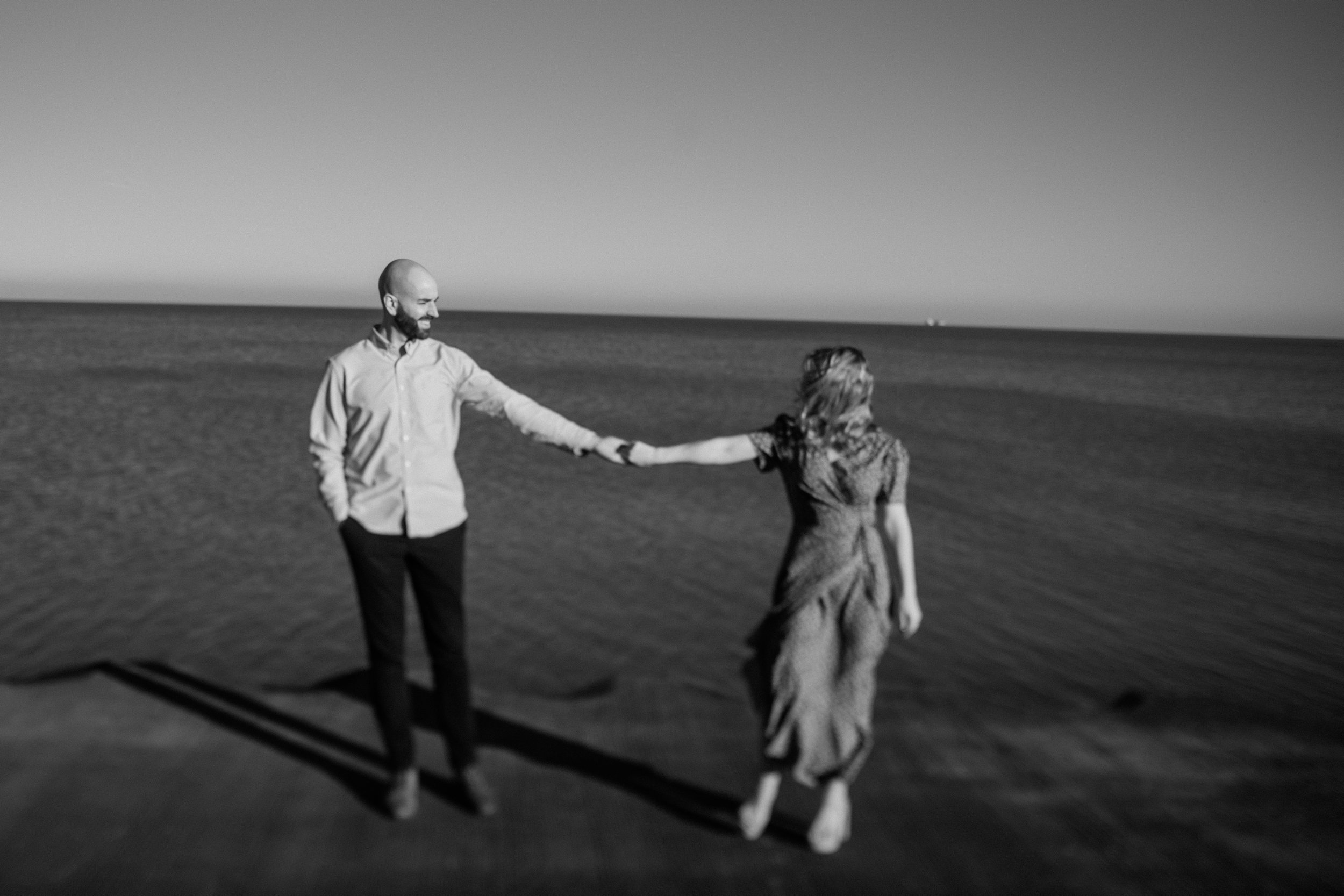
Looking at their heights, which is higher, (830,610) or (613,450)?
(613,450)

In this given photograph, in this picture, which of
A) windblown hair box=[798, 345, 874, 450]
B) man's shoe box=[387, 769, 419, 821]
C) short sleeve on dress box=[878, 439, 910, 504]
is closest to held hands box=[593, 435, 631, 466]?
windblown hair box=[798, 345, 874, 450]

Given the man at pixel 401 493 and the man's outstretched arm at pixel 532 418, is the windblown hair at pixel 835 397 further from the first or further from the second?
the man at pixel 401 493

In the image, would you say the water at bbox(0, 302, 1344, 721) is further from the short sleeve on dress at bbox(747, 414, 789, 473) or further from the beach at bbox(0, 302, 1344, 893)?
the short sleeve on dress at bbox(747, 414, 789, 473)

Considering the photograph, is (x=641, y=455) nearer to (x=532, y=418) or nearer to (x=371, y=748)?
(x=532, y=418)

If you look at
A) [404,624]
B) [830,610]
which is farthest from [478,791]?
[830,610]

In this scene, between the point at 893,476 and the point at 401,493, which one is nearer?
the point at 893,476

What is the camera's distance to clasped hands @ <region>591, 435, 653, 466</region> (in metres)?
3.90

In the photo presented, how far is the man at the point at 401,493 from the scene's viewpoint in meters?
3.61

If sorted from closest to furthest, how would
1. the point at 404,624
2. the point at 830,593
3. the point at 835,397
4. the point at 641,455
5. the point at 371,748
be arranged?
the point at 835,397, the point at 830,593, the point at 404,624, the point at 641,455, the point at 371,748

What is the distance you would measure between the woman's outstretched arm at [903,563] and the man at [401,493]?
174cm

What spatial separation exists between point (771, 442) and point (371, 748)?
246 centimetres

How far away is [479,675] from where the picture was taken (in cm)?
791

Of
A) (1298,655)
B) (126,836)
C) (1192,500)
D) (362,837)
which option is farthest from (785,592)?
(1192,500)

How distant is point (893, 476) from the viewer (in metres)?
3.48
